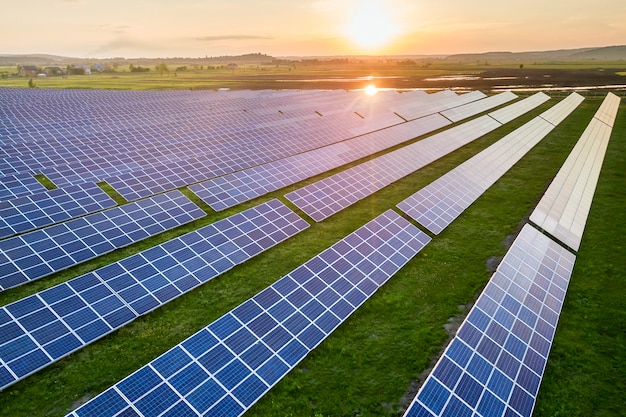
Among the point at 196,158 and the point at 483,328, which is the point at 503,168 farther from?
the point at 196,158

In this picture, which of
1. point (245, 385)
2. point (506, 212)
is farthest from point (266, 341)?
point (506, 212)

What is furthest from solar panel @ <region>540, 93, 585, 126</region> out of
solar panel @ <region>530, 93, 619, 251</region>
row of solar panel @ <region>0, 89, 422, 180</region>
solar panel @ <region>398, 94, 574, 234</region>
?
row of solar panel @ <region>0, 89, 422, 180</region>

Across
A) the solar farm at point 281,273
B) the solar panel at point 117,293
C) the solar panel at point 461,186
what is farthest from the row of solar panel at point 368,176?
the solar panel at point 461,186

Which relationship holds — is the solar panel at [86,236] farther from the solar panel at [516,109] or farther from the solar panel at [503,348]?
the solar panel at [516,109]

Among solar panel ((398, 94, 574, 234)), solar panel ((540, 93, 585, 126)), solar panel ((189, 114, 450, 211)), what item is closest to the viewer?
solar panel ((398, 94, 574, 234))

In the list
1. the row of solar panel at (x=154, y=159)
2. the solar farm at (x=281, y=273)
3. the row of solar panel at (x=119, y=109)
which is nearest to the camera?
the solar farm at (x=281, y=273)

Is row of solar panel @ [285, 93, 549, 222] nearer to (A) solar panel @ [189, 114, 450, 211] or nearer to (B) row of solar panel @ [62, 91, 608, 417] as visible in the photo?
(A) solar panel @ [189, 114, 450, 211]
